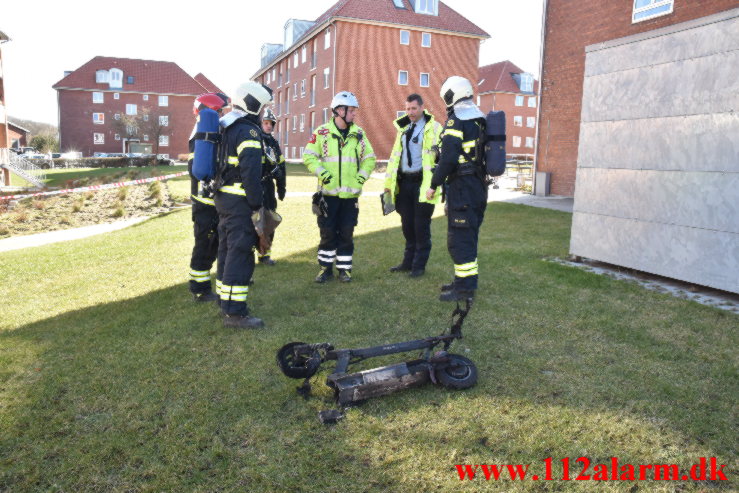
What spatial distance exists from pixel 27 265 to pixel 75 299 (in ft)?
7.83

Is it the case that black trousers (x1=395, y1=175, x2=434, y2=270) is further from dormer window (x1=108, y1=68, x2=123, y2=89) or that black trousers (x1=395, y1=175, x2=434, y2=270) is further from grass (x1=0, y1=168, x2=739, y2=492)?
dormer window (x1=108, y1=68, x2=123, y2=89)

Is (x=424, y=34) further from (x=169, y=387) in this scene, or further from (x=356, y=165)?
(x=169, y=387)

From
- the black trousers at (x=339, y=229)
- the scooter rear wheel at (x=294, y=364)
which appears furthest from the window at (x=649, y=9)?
the scooter rear wheel at (x=294, y=364)

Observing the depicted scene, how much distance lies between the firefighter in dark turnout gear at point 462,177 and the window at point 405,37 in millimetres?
35288

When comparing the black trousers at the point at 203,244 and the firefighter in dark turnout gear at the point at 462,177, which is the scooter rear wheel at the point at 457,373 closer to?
the firefighter in dark turnout gear at the point at 462,177

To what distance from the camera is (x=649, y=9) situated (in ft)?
47.7

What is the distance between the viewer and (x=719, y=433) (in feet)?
10.1

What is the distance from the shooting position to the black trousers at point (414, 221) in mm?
6859

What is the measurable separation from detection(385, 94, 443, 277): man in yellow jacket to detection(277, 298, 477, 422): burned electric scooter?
3.19 m

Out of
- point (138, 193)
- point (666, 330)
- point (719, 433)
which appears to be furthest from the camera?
point (138, 193)

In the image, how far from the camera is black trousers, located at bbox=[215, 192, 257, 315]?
488cm

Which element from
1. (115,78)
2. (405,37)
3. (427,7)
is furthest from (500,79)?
(115,78)

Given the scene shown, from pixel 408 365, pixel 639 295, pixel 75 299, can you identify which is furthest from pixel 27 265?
pixel 639 295

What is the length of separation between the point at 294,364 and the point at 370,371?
0.53 m
